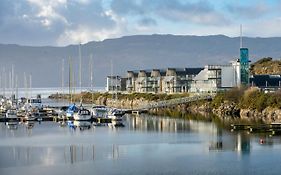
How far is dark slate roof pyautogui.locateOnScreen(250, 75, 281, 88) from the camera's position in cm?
9119

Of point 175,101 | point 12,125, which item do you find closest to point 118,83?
point 175,101

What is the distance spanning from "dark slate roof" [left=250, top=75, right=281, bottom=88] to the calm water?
31732 mm

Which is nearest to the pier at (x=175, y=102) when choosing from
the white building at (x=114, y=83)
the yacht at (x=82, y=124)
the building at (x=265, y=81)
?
the building at (x=265, y=81)

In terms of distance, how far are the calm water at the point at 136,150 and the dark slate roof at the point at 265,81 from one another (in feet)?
104

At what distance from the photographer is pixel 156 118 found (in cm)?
7188

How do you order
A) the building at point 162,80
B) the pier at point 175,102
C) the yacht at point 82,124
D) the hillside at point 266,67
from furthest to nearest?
the hillside at point 266,67 < the building at point 162,80 < the pier at point 175,102 < the yacht at point 82,124

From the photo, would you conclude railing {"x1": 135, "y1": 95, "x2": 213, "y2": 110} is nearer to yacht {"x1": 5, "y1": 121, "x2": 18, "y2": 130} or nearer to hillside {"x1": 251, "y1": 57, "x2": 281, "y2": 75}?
yacht {"x1": 5, "y1": 121, "x2": 18, "y2": 130}

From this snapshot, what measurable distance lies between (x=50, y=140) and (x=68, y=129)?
31.2ft

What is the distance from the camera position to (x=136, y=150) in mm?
43656

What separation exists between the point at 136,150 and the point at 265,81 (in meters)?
52.9

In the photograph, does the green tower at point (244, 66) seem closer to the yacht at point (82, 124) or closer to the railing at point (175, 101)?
the railing at point (175, 101)

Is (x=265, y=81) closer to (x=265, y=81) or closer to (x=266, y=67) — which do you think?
(x=265, y=81)

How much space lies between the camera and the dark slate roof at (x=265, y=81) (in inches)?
3590

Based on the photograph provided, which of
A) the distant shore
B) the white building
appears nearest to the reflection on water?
the distant shore
